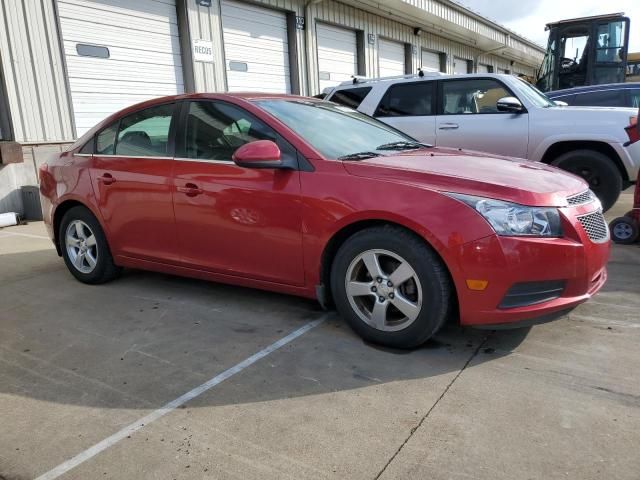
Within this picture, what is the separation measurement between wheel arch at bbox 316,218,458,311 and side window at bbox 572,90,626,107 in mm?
7773

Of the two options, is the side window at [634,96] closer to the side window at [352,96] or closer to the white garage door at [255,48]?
the side window at [352,96]

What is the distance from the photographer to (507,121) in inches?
274

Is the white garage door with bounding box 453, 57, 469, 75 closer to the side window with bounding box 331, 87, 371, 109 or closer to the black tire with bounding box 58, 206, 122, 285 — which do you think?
the side window with bounding box 331, 87, 371, 109

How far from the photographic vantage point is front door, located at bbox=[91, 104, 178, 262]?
4.21m

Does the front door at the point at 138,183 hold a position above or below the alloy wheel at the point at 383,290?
above

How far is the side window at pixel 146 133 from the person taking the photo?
431 centimetres

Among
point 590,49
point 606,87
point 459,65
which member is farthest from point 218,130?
point 459,65

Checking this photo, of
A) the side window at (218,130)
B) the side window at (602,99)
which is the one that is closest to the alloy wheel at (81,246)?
the side window at (218,130)

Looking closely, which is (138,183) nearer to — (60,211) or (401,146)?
(60,211)

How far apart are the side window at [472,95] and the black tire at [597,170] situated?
112 cm

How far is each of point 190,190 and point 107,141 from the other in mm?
1262

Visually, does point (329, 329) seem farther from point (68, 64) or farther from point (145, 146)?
point (68, 64)

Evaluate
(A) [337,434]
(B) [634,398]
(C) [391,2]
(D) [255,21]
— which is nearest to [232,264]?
(A) [337,434]

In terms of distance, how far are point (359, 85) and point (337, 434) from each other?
6418 mm
